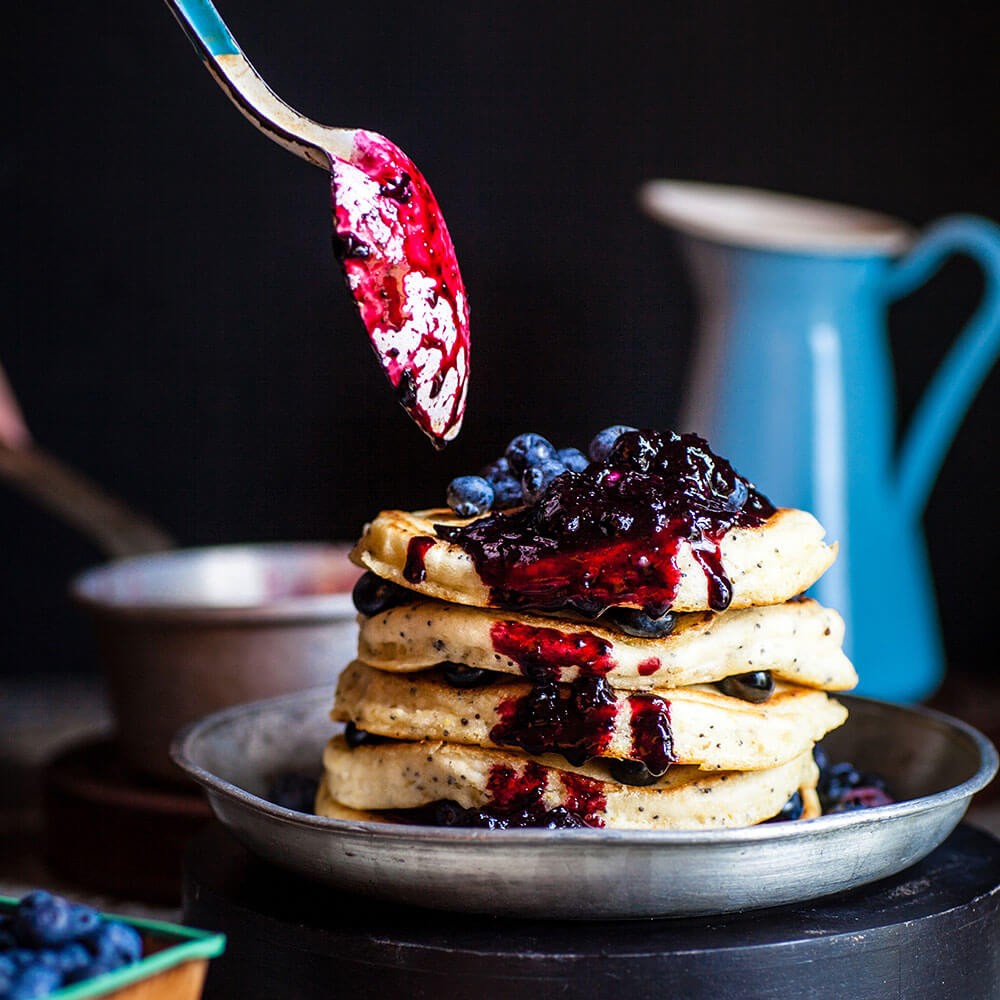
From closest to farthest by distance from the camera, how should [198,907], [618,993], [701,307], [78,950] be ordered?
1. [78,950]
2. [618,993]
3. [198,907]
4. [701,307]

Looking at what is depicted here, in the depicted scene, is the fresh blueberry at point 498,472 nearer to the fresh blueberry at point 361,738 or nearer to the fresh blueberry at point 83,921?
the fresh blueberry at point 361,738

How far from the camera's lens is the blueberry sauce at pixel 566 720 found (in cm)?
99

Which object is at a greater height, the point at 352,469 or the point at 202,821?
the point at 352,469

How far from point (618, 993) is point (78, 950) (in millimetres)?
345

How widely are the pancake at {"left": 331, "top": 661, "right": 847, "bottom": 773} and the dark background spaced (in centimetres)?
144

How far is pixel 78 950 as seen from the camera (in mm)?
804

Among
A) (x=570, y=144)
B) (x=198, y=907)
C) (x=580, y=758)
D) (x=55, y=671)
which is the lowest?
(x=55, y=671)

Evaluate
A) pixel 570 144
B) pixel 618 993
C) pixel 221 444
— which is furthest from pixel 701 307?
pixel 618 993

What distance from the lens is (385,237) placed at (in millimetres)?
1056

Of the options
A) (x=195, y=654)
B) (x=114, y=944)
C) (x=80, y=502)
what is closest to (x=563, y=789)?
(x=114, y=944)

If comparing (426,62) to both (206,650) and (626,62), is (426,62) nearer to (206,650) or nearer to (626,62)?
(626,62)

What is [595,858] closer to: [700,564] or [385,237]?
[700,564]

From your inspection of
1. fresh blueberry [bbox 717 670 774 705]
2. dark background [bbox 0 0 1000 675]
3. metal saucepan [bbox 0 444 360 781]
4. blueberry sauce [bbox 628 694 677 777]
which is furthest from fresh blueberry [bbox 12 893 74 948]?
dark background [bbox 0 0 1000 675]

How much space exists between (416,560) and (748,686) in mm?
270
